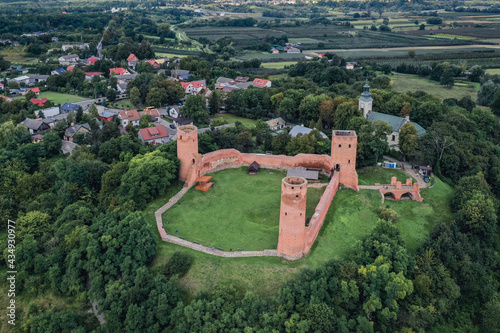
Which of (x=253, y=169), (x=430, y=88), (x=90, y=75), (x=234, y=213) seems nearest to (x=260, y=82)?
(x=430, y=88)

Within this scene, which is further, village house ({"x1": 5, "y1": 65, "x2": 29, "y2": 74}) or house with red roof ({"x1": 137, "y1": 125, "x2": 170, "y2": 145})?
village house ({"x1": 5, "y1": 65, "x2": 29, "y2": 74})

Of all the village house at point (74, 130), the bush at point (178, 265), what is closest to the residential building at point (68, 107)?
the village house at point (74, 130)

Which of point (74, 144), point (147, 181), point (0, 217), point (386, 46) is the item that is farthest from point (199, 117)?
point (386, 46)

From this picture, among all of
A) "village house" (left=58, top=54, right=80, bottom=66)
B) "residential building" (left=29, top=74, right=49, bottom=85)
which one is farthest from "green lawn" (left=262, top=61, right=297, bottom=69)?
"residential building" (left=29, top=74, right=49, bottom=85)

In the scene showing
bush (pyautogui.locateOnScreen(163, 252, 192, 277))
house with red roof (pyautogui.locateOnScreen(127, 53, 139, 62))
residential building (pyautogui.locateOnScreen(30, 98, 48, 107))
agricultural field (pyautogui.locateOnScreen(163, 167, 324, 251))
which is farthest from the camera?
house with red roof (pyautogui.locateOnScreen(127, 53, 139, 62))

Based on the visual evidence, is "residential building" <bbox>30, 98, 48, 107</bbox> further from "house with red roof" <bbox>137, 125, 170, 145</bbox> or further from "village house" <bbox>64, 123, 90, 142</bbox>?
"house with red roof" <bbox>137, 125, 170, 145</bbox>

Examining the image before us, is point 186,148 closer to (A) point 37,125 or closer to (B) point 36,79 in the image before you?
(A) point 37,125
